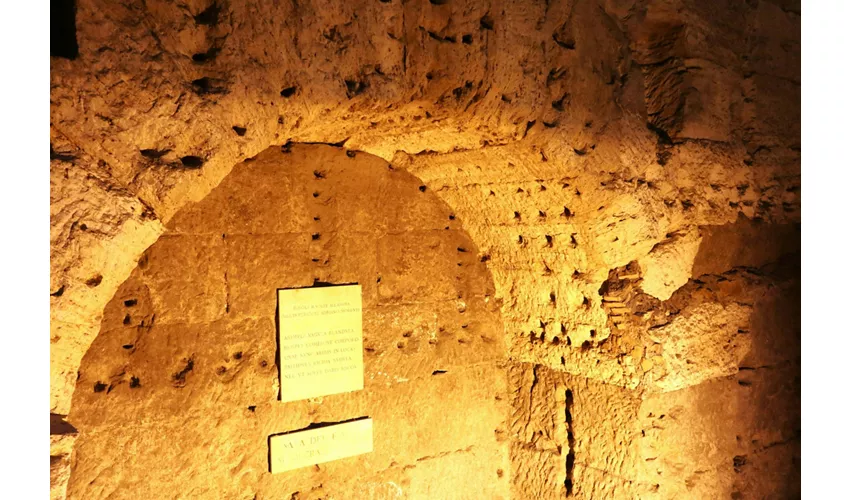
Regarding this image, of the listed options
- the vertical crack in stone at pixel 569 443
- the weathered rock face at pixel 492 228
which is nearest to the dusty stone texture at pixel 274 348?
the weathered rock face at pixel 492 228

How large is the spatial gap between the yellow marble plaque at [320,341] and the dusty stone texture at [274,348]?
2.0 inches

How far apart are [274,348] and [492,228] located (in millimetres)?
1241

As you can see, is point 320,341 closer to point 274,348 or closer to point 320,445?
point 274,348

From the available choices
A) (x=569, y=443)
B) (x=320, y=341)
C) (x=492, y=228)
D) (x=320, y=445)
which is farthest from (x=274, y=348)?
(x=569, y=443)

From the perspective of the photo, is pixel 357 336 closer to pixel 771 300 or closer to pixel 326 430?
pixel 326 430

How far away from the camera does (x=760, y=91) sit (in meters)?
3.02

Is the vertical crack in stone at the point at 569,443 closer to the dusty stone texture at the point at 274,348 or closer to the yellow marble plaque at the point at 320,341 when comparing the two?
the dusty stone texture at the point at 274,348

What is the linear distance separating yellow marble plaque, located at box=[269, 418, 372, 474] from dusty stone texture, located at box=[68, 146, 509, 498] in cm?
5

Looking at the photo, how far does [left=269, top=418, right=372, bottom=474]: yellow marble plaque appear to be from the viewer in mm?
2930

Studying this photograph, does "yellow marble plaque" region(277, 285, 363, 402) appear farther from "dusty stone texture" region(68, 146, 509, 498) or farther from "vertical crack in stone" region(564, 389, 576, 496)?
"vertical crack in stone" region(564, 389, 576, 496)

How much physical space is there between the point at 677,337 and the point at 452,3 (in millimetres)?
1676

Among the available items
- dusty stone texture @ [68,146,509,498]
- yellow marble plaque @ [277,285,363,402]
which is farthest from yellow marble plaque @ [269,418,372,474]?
yellow marble plaque @ [277,285,363,402]

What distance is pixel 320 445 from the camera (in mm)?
3057

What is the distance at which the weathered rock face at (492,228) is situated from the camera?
6.27 ft
